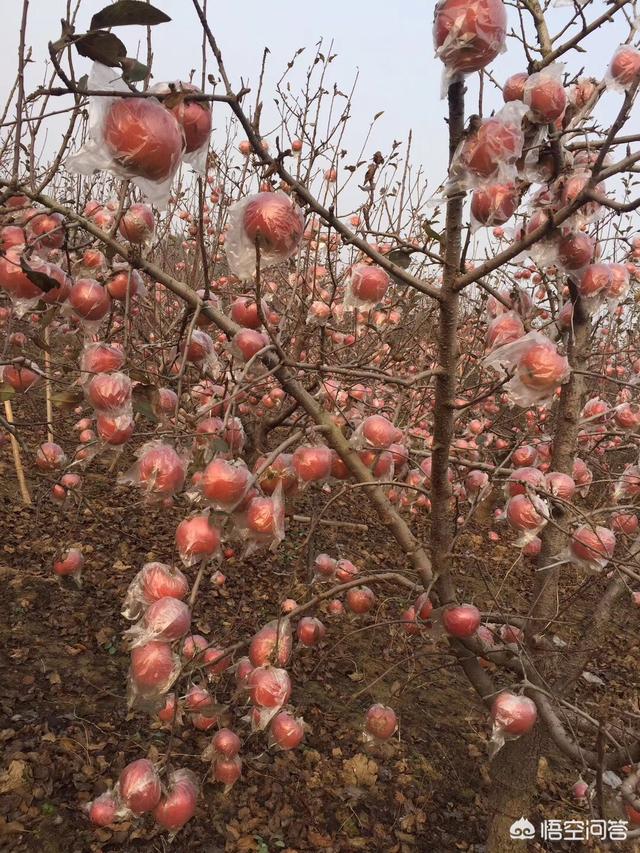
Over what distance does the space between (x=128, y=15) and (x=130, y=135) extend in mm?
157

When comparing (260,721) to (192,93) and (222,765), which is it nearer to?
(222,765)

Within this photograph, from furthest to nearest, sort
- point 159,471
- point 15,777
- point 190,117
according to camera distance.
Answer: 1. point 15,777
2. point 159,471
3. point 190,117

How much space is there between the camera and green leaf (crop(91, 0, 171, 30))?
79 centimetres

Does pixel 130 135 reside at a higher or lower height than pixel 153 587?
higher

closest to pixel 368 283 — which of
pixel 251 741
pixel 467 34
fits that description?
pixel 467 34

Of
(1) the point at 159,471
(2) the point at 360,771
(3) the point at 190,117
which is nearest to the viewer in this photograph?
(3) the point at 190,117

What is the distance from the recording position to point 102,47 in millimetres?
827

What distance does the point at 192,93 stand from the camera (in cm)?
87

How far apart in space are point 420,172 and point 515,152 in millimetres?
5784

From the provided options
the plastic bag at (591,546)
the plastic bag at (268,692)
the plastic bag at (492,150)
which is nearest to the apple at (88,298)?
the plastic bag at (492,150)

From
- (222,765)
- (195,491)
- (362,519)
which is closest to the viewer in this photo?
(195,491)

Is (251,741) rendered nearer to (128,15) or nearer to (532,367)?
(532,367)

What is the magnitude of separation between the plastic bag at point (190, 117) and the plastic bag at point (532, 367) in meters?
0.74

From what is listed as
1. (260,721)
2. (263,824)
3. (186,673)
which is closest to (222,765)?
(260,721)
